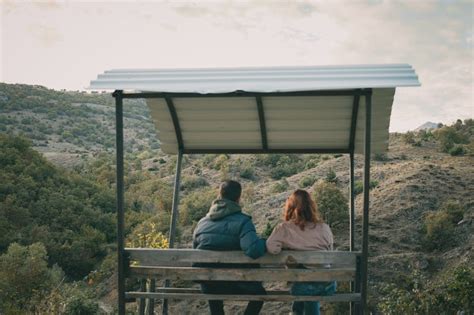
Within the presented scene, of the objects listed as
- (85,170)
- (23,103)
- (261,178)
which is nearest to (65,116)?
(23,103)

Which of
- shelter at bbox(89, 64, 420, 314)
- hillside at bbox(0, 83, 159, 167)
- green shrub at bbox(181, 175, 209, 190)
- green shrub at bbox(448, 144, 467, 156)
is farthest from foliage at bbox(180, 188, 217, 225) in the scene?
hillside at bbox(0, 83, 159, 167)

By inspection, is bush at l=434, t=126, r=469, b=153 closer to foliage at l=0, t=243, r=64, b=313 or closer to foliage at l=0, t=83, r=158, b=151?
foliage at l=0, t=243, r=64, b=313

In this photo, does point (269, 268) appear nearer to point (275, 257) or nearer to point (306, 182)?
point (275, 257)

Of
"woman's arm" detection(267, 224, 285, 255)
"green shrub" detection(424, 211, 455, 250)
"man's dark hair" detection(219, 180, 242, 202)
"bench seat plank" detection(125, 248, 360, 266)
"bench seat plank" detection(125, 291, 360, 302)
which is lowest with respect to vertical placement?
"green shrub" detection(424, 211, 455, 250)

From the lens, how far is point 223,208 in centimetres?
612

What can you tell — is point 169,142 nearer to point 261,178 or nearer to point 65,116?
point 261,178

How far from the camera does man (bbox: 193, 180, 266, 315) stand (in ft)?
19.6

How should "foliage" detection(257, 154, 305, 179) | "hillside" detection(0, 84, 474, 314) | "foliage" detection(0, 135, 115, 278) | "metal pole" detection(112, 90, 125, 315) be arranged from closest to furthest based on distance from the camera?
"metal pole" detection(112, 90, 125, 315)
"hillside" detection(0, 84, 474, 314)
"foliage" detection(0, 135, 115, 278)
"foliage" detection(257, 154, 305, 179)

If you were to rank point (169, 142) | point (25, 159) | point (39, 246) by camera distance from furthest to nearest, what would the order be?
1. point (25, 159)
2. point (39, 246)
3. point (169, 142)

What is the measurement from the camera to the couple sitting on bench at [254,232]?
6082 millimetres

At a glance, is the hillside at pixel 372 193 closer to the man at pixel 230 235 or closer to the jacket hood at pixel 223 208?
the man at pixel 230 235

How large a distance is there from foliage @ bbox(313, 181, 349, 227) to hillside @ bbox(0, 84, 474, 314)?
0.35 ft

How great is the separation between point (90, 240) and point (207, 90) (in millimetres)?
20396

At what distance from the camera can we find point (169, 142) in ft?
27.9
